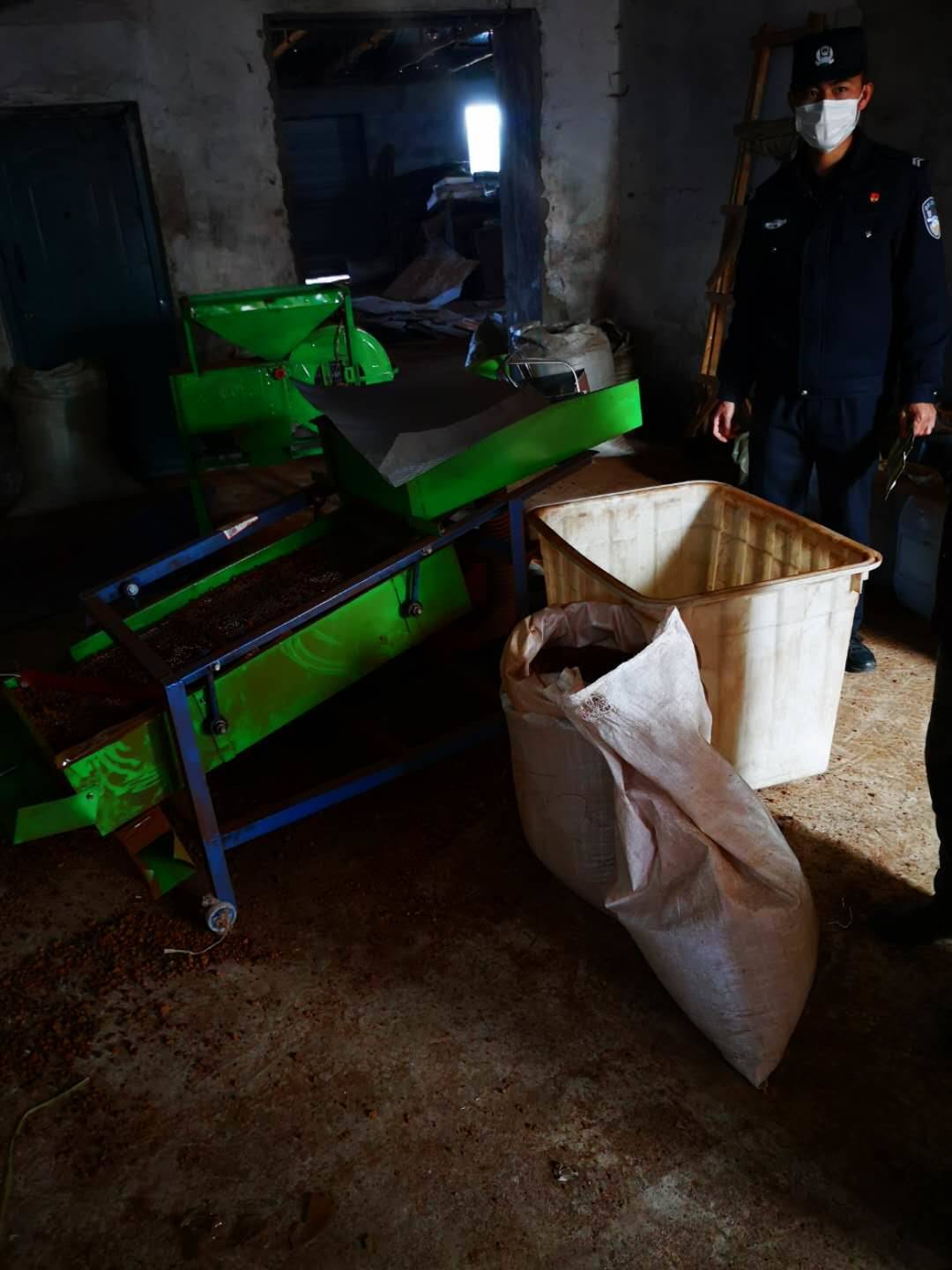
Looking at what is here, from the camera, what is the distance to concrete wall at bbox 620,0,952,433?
12.6 ft

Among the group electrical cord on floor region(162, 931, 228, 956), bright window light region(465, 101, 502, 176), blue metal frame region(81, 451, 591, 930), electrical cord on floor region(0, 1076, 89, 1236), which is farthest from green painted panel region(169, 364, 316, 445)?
bright window light region(465, 101, 502, 176)

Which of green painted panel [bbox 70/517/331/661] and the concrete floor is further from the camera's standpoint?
green painted panel [bbox 70/517/331/661]

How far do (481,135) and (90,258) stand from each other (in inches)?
426

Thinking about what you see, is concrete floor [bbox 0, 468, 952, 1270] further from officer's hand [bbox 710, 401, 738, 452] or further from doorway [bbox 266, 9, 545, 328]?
doorway [bbox 266, 9, 545, 328]

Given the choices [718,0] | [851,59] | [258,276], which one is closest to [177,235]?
[258,276]

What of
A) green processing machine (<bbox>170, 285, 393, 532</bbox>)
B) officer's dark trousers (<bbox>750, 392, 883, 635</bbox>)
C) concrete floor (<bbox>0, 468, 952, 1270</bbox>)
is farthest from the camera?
green processing machine (<bbox>170, 285, 393, 532</bbox>)

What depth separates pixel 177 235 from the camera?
5.46m

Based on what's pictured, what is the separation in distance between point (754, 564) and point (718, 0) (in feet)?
12.4

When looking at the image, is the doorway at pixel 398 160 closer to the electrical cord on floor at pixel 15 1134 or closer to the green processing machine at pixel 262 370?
the green processing machine at pixel 262 370

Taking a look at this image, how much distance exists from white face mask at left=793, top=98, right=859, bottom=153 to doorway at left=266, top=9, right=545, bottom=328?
707 cm

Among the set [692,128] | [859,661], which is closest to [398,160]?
[692,128]

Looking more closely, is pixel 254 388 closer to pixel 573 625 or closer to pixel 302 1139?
pixel 573 625

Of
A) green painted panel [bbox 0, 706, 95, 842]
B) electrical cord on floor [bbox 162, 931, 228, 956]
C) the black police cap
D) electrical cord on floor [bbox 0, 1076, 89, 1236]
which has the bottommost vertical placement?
electrical cord on floor [bbox 0, 1076, 89, 1236]

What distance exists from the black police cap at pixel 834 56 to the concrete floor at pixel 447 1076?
1957 millimetres
